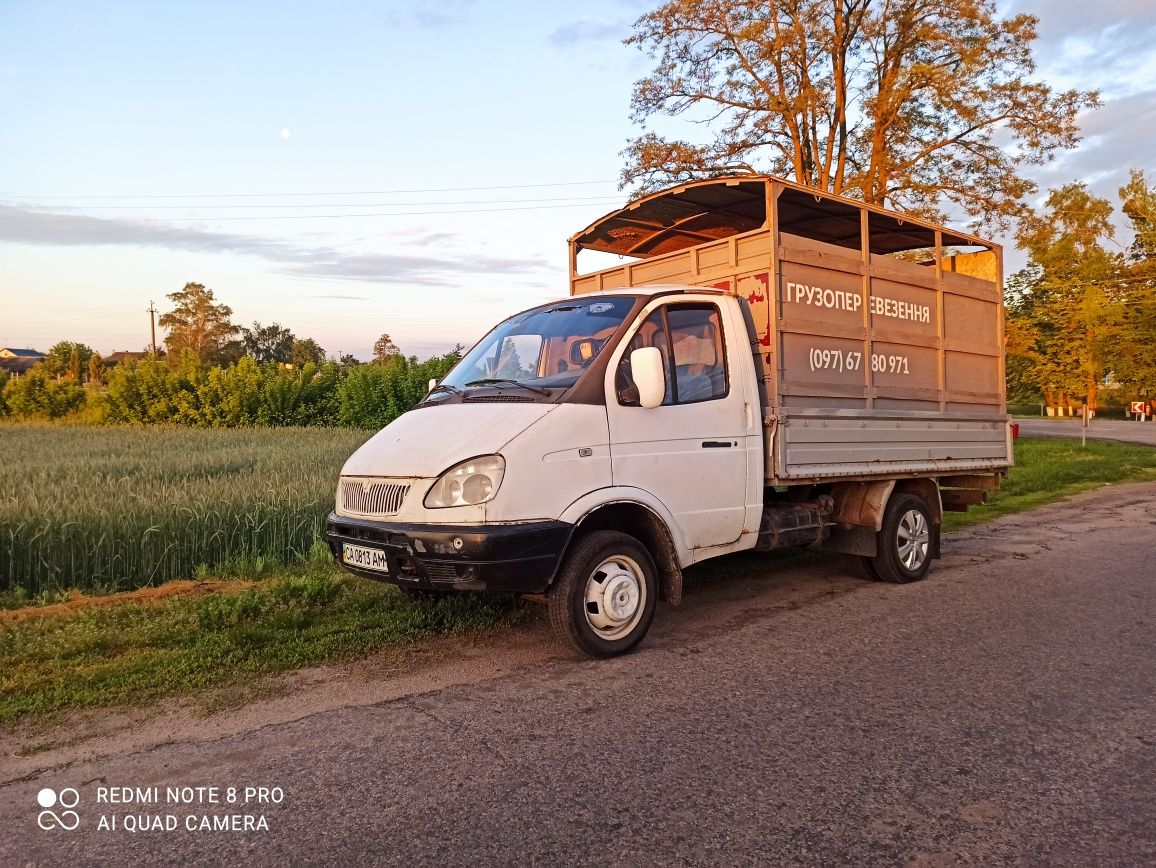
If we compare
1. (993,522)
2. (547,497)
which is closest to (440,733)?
(547,497)

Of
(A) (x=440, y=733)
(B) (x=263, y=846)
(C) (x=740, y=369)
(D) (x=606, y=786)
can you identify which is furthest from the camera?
(C) (x=740, y=369)

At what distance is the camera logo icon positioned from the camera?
300 cm

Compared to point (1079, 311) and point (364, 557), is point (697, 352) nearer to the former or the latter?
point (364, 557)

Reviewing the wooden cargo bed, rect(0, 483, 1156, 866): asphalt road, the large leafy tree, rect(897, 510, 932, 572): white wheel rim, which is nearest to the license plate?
rect(0, 483, 1156, 866): asphalt road

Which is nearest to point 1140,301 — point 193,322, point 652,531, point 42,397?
point 652,531

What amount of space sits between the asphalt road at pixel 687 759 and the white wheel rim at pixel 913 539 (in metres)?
1.63

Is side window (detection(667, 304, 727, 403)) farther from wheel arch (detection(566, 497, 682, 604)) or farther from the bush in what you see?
the bush

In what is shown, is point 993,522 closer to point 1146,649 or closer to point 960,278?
point 960,278

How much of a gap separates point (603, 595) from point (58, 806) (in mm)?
2757

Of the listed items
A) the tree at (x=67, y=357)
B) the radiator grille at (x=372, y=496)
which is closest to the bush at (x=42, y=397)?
the tree at (x=67, y=357)

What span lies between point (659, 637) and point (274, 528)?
4264mm

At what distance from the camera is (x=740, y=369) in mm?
5828

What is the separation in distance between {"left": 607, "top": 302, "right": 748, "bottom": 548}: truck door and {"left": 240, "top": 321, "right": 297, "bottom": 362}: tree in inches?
3730

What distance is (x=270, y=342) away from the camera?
9688 centimetres
